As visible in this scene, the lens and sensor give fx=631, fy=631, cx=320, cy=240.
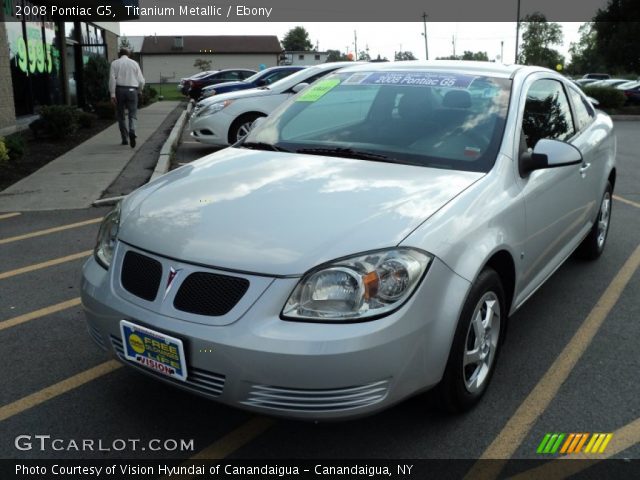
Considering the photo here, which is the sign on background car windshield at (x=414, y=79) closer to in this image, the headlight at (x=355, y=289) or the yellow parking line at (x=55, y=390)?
the headlight at (x=355, y=289)

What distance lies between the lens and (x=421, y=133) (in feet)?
11.6

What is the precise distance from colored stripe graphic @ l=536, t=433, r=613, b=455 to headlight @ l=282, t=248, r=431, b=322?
1029mm

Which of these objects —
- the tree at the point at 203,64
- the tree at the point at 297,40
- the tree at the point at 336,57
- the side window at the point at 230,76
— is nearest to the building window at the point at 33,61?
the side window at the point at 230,76

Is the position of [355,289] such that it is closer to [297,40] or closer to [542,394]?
[542,394]

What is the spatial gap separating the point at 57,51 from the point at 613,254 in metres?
17.1

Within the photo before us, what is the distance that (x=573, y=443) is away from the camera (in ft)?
9.15

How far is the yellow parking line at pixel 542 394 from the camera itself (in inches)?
105

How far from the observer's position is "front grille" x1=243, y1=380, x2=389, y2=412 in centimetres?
232

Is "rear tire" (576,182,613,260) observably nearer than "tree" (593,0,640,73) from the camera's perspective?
Yes

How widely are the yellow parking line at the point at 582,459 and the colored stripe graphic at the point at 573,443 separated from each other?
0.08 feet

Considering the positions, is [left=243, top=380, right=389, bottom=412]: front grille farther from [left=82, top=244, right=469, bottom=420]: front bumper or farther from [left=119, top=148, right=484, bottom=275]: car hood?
[left=119, top=148, right=484, bottom=275]: car hood

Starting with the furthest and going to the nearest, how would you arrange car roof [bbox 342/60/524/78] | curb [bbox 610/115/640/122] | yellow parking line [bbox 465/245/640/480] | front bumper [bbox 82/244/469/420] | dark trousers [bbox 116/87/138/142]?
curb [bbox 610/115/640/122], dark trousers [bbox 116/87/138/142], car roof [bbox 342/60/524/78], yellow parking line [bbox 465/245/640/480], front bumper [bbox 82/244/469/420]

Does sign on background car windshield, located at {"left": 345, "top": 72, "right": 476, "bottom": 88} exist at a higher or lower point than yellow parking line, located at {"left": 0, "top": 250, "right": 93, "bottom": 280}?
higher

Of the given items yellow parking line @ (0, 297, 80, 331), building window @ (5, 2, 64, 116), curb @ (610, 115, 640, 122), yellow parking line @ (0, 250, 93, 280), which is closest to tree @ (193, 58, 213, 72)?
building window @ (5, 2, 64, 116)
